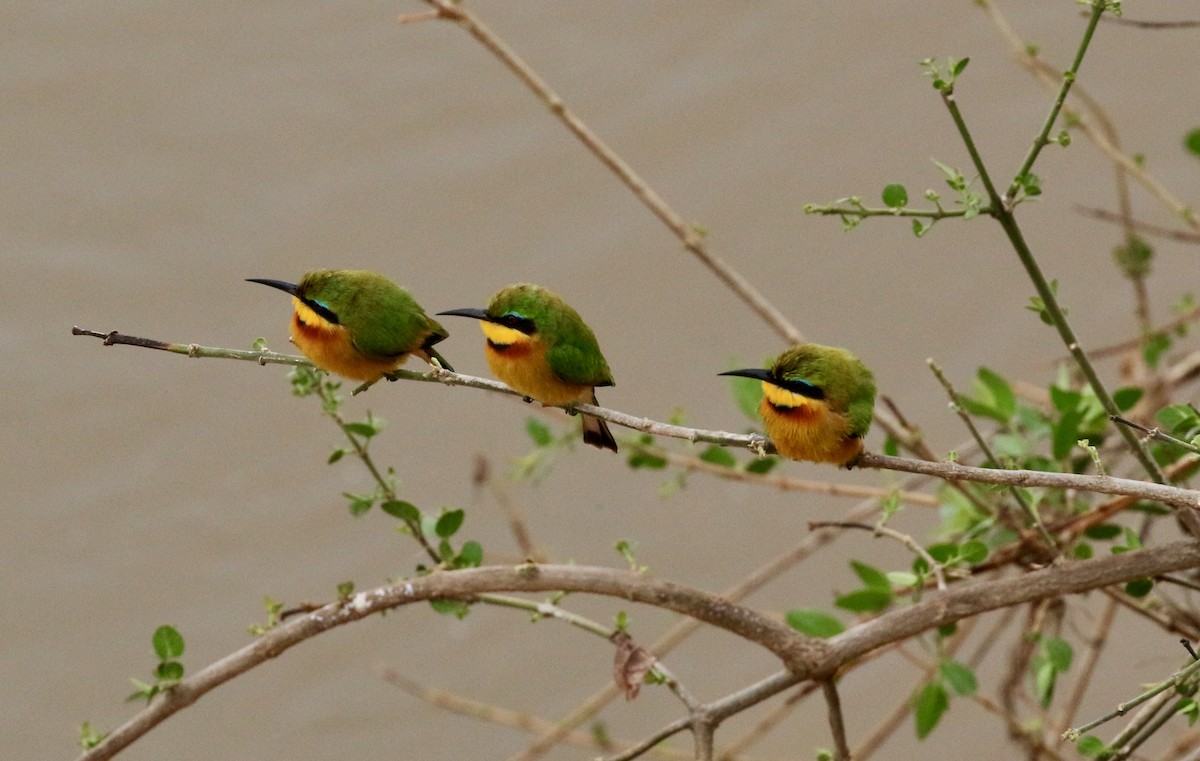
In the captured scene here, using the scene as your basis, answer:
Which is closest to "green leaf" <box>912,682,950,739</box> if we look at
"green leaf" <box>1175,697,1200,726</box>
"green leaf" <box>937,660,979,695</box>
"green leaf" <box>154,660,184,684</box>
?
"green leaf" <box>937,660,979,695</box>

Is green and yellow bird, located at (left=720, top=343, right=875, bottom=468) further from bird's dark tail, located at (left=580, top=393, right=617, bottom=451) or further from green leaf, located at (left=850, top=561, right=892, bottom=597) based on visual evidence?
green leaf, located at (left=850, top=561, right=892, bottom=597)

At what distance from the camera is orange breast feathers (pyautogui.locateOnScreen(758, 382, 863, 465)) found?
136 cm

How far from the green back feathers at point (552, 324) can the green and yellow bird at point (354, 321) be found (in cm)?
9

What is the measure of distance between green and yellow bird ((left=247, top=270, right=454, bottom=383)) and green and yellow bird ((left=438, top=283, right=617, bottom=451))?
60 mm

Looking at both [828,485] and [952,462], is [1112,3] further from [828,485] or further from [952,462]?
[828,485]

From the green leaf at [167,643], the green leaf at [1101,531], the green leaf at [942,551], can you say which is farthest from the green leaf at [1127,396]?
the green leaf at [167,643]

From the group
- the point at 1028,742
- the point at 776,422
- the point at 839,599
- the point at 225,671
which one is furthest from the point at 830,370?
the point at 1028,742

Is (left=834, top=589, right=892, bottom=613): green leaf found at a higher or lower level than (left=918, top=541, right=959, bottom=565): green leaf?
higher

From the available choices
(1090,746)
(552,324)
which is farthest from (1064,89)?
(1090,746)

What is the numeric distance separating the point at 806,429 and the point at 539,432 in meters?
0.84

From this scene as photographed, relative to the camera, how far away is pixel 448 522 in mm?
1566

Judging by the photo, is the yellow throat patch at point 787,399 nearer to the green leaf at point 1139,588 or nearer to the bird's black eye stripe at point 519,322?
the bird's black eye stripe at point 519,322

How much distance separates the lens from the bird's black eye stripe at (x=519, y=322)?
1438 millimetres

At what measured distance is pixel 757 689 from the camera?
1523 millimetres
